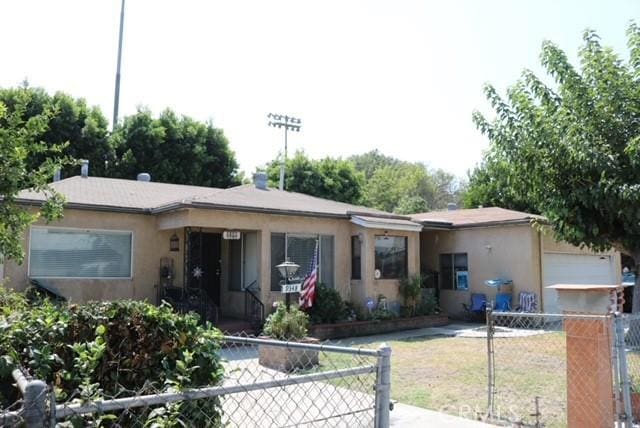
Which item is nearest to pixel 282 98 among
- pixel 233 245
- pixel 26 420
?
pixel 233 245

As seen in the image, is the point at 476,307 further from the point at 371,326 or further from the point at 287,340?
the point at 287,340

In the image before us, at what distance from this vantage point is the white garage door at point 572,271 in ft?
58.0

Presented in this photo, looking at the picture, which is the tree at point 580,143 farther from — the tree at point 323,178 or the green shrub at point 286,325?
the tree at point 323,178

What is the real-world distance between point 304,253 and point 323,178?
21.0 meters

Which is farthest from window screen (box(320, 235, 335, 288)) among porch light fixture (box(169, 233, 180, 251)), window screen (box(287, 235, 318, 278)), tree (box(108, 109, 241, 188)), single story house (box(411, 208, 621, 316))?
tree (box(108, 109, 241, 188))

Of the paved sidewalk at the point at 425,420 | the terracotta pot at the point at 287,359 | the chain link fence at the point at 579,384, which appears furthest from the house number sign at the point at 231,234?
the paved sidewalk at the point at 425,420

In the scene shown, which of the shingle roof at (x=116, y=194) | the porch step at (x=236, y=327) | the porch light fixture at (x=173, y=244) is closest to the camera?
the porch step at (x=236, y=327)

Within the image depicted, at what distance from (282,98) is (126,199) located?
55.3ft

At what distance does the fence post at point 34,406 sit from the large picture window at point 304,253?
42.6 feet

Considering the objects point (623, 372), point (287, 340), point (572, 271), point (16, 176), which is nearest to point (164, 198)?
point (287, 340)

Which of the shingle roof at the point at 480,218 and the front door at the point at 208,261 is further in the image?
the shingle roof at the point at 480,218

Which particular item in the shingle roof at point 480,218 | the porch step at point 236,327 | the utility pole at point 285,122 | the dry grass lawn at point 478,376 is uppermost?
the utility pole at point 285,122

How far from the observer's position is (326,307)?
1493cm

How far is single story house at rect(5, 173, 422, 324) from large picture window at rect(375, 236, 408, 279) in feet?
0.10
